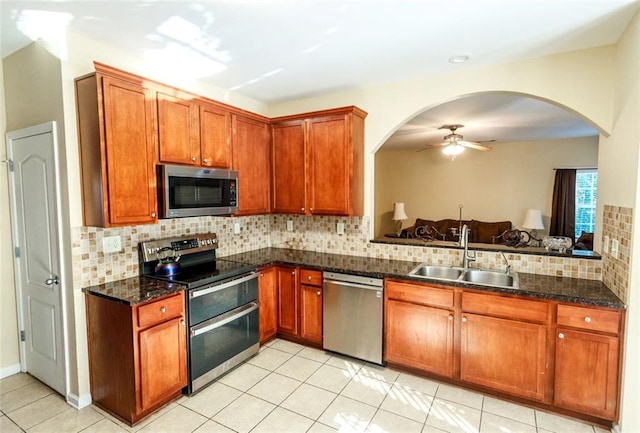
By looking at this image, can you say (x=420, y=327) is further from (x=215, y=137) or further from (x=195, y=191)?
(x=215, y=137)

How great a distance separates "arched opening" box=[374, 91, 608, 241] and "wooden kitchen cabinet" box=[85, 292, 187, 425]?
3.78m

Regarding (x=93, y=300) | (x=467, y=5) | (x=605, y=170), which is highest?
(x=467, y=5)

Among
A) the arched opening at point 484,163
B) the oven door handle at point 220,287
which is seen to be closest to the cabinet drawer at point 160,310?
the oven door handle at point 220,287

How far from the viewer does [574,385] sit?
7.10 feet

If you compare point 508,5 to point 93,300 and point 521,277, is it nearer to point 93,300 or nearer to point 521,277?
point 521,277

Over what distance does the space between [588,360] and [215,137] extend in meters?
3.33

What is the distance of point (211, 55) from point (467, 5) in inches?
73.2

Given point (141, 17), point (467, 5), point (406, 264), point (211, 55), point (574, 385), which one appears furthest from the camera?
point (406, 264)

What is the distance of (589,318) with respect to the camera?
2107 millimetres

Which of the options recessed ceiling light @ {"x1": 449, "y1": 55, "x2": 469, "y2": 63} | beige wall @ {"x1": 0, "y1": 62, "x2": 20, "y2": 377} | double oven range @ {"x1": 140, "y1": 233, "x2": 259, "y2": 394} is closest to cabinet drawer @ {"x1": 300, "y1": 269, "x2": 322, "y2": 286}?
double oven range @ {"x1": 140, "y1": 233, "x2": 259, "y2": 394}

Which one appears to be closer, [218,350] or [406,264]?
[218,350]

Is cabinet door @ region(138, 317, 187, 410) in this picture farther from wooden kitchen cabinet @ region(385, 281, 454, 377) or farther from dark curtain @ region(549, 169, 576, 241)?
dark curtain @ region(549, 169, 576, 241)

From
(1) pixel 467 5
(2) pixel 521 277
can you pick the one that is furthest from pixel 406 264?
(1) pixel 467 5

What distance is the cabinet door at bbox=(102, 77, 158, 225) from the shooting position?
219 cm
